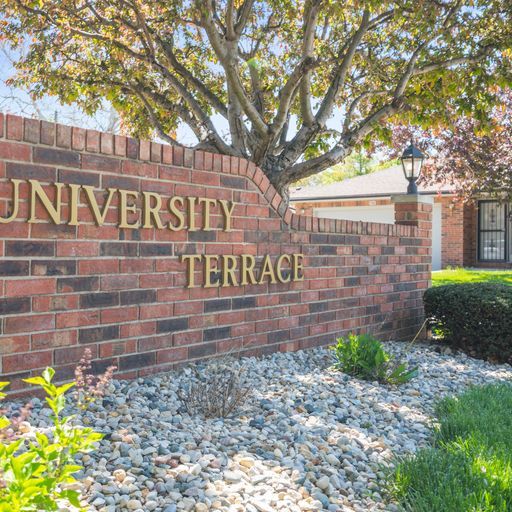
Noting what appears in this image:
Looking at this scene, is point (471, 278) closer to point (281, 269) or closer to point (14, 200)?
point (281, 269)

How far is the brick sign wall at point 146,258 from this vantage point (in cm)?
420

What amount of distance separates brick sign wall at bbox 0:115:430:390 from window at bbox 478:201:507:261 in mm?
16576

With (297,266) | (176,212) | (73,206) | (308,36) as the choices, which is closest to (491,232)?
(308,36)

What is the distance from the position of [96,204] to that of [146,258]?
2.10 feet

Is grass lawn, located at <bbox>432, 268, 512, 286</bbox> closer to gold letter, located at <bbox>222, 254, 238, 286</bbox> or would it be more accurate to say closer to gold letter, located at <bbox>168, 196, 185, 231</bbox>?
gold letter, located at <bbox>222, 254, 238, 286</bbox>

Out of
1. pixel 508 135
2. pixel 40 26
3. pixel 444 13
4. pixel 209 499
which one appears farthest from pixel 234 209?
pixel 508 135

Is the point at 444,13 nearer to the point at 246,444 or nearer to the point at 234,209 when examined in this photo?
the point at 234,209

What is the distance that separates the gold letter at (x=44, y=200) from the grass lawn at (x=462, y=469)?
2.71 metres

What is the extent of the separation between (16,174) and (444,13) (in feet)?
23.3

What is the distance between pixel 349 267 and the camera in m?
7.39

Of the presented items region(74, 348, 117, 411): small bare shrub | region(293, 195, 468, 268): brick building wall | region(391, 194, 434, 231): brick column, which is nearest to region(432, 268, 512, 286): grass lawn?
region(293, 195, 468, 268): brick building wall

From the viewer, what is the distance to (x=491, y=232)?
22328 millimetres

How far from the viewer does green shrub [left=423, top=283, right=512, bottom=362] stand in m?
7.52

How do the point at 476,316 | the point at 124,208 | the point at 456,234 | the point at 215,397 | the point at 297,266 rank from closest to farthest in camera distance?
the point at 215,397 < the point at 124,208 < the point at 297,266 < the point at 476,316 < the point at 456,234
